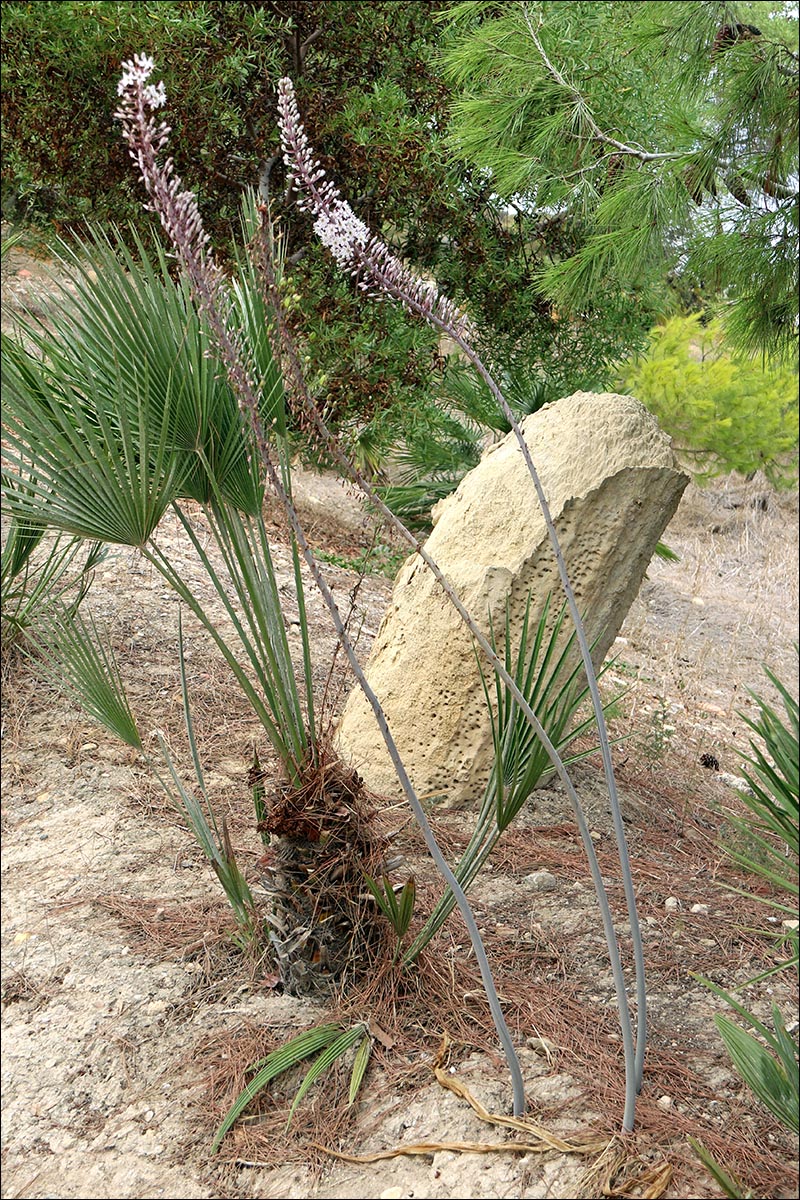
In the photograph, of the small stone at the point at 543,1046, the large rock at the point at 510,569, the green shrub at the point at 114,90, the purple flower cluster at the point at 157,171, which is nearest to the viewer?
the purple flower cluster at the point at 157,171

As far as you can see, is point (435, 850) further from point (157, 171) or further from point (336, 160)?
point (336, 160)

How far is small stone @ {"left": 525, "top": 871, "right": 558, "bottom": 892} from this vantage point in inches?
129

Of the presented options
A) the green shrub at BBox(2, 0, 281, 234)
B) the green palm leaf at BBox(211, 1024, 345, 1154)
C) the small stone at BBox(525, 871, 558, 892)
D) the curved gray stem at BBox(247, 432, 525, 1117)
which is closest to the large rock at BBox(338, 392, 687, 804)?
Result: the small stone at BBox(525, 871, 558, 892)

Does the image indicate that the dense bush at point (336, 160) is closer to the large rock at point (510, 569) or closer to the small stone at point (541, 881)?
the large rock at point (510, 569)

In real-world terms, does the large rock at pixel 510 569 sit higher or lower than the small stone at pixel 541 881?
higher

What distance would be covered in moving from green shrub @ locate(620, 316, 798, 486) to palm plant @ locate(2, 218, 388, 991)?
896 cm

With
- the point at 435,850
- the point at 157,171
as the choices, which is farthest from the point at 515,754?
the point at 157,171

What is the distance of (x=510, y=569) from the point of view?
3.55m

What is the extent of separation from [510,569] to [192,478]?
1349 millimetres

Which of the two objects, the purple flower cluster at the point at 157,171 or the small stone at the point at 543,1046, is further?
the small stone at the point at 543,1046

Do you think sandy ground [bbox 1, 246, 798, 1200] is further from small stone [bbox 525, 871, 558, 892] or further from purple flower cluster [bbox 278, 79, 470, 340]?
purple flower cluster [bbox 278, 79, 470, 340]

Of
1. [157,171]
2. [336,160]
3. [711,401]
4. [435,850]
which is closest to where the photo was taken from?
[157,171]

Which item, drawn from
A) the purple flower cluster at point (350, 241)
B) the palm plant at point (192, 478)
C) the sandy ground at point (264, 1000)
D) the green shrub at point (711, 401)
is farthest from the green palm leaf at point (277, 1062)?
the green shrub at point (711, 401)

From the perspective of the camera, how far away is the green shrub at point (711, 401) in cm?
1115
